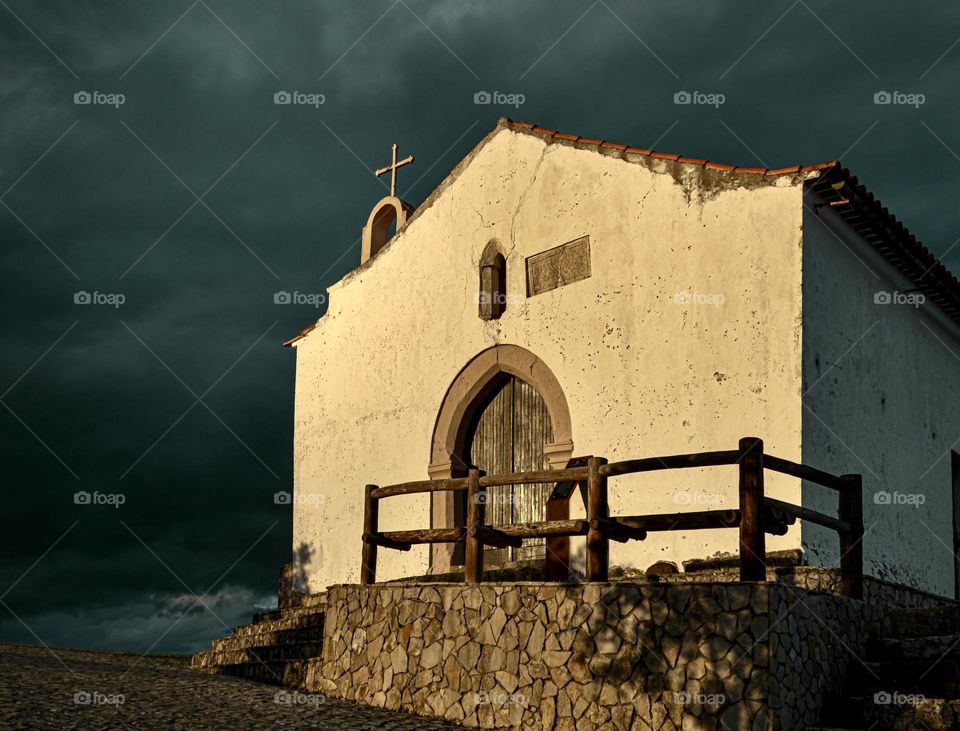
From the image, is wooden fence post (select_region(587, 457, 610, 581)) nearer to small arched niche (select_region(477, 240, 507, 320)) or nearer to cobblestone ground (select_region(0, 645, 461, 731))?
cobblestone ground (select_region(0, 645, 461, 731))

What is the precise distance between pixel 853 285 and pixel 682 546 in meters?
3.42

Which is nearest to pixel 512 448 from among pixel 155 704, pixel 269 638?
pixel 269 638

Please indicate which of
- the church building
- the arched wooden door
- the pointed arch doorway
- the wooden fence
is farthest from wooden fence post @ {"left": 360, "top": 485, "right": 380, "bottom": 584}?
the arched wooden door

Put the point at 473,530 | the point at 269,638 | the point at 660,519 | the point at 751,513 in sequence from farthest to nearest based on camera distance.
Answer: the point at 269,638 < the point at 473,530 < the point at 660,519 < the point at 751,513

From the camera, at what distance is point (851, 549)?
9.48 m

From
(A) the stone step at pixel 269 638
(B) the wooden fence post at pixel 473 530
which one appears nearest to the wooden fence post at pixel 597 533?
(B) the wooden fence post at pixel 473 530

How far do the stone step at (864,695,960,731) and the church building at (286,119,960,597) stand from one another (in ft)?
5.86

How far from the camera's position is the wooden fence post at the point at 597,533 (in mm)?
8945

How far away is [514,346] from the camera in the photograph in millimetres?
12922

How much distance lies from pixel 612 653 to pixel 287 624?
562 centimetres

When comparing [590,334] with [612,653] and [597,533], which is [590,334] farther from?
[612,653]

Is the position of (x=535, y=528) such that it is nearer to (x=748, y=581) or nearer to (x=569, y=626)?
(x=569, y=626)

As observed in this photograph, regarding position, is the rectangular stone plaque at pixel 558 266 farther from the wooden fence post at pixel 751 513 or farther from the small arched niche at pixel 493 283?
the wooden fence post at pixel 751 513

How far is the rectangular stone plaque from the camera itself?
12.3 meters
